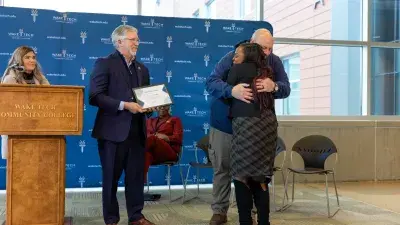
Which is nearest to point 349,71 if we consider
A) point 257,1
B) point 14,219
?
point 257,1

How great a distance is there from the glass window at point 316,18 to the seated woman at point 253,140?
3973mm

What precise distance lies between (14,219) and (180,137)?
236 cm

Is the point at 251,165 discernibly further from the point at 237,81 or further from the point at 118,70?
the point at 118,70

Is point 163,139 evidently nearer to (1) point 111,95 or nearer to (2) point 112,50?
(2) point 112,50

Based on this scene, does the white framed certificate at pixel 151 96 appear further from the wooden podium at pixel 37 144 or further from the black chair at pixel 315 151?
the black chair at pixel 315 151

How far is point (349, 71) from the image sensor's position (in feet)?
24.3

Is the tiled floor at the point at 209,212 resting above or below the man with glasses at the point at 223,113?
below

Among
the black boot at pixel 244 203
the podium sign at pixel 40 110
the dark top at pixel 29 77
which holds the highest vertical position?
the dark top at pixel 29 77

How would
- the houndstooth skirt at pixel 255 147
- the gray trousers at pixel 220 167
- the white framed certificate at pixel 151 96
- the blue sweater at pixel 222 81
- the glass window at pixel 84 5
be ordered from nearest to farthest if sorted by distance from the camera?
the houndstooth skirt at pixel 255 147
the white framed certificate at pixel 151 96
the blue sweater at pixel 222 81
the gray trousers at pixel 220 167
the glass window at pixel 84 5

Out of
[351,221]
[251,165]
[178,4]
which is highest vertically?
[178,4]

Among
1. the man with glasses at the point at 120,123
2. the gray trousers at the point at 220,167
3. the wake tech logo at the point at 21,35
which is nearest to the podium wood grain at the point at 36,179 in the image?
the man with glasses at the point at 120,123

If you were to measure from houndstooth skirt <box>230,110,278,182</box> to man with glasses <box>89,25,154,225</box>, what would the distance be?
833 millimetres

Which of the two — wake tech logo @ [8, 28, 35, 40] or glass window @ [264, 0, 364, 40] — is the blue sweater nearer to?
wake tech logo @ [8, 28, 35, 40]

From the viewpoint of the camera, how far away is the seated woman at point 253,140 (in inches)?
120
